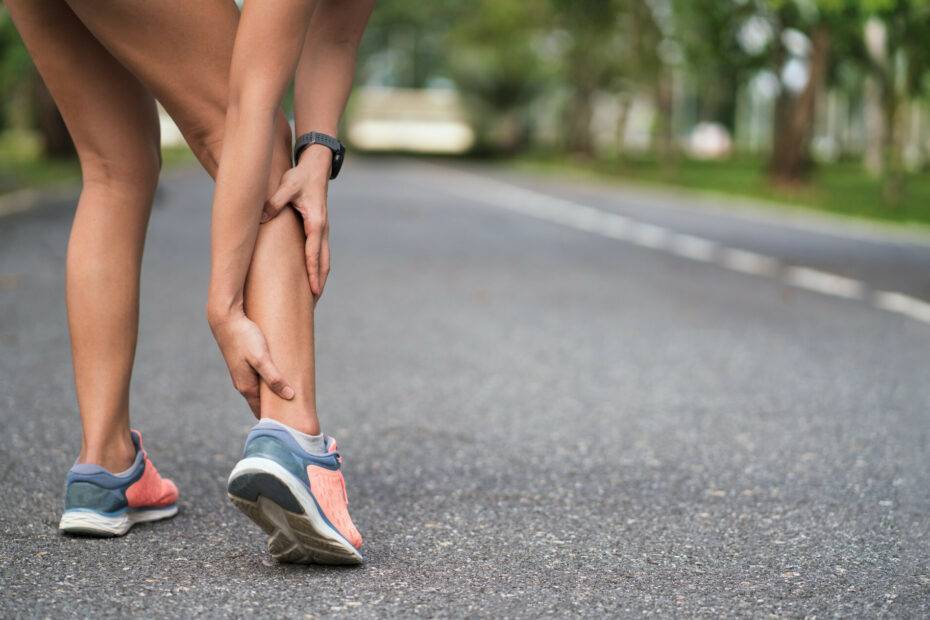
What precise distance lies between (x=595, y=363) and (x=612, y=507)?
2.40 metres

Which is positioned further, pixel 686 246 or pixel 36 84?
pixel 36 84

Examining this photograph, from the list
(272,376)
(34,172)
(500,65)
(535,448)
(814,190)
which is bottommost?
(500,65)

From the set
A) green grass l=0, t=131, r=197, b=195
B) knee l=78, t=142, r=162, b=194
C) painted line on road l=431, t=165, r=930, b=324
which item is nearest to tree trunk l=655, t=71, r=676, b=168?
painted line on road l=431, t=165, r=930, b=324

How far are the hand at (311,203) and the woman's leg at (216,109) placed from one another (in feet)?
0.06

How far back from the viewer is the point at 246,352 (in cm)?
240

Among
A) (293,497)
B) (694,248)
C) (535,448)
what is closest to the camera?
(293,497)

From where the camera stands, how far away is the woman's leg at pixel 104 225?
2.76m

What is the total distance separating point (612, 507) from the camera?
314 centimetres

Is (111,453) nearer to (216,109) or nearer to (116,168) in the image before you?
(116,168)

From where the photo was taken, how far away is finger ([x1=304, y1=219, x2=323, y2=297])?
2512mm

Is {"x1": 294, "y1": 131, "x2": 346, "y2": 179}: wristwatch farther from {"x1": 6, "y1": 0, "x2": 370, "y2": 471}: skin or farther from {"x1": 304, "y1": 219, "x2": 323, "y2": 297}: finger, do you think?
{"x1": 304, "y1": 219, "x2": 323, "y2": 297}: finger

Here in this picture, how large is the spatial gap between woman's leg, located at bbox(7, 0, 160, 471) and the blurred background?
28.8 feet

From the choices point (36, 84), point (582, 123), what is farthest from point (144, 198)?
point (582, 123)

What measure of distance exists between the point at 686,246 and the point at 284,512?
9.55 metres
